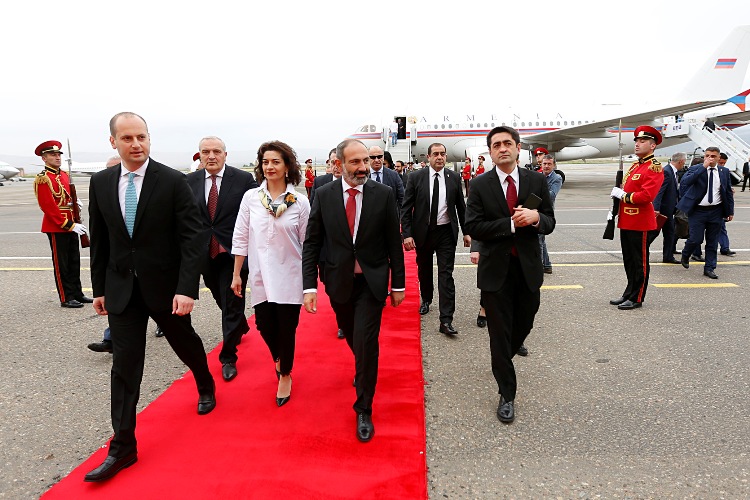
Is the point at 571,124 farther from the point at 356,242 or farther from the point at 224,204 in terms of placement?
the point at 356,242

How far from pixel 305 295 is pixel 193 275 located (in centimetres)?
72

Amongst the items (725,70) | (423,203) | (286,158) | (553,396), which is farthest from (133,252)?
(725,70)

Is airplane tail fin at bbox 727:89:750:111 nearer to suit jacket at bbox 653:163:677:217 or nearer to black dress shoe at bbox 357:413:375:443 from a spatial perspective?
suit jacket at bbox 653:163:677:217

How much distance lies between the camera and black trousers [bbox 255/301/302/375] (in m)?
3.33

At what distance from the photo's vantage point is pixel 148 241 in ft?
8.91

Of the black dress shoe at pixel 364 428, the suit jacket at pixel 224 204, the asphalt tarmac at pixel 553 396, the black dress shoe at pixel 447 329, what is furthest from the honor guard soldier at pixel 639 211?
the suit jacket at pixel 224 204

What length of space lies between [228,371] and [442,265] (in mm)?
2436

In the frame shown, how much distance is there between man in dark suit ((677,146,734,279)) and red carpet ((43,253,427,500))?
18.2ft

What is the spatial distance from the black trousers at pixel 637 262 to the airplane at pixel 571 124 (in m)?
16.6

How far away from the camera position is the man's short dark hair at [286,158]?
332cm

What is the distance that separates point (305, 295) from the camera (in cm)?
312

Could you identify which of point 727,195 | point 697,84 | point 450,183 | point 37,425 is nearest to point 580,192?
point 697,84

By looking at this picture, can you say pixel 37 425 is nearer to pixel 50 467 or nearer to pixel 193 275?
pixel 50 467

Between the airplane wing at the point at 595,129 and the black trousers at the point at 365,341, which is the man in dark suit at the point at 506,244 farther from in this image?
the airplane wing at the point at 595,129
